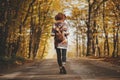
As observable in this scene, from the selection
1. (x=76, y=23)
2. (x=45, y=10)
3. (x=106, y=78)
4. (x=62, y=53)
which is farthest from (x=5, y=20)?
(x=76, y=23)

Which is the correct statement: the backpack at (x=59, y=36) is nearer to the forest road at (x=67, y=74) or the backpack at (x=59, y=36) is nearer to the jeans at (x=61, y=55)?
the jeans at (x=61, y=55)

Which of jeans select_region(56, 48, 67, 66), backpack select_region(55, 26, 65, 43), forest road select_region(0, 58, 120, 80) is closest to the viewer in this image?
forest road select_region(0, 58, 120, 80)

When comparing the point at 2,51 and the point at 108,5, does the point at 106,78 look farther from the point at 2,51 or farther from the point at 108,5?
the point at 108,5

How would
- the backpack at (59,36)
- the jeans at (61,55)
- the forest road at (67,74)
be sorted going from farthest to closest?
the jeans at (61,55), the backpack at (59,36), the forest road at (67,74)

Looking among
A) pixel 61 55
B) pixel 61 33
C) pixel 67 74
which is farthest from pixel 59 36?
pixel 67 74

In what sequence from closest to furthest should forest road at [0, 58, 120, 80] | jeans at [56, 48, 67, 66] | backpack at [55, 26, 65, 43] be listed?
forest road at [0, 58, 120, 80]
backpack at [55, 26, 65, 43]
jeans at [56, 48, 67, 66]

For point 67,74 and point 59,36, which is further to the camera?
point 59,36

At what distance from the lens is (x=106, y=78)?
35.5 ft

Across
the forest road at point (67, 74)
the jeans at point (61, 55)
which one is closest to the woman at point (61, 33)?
the jeans at point (61, 55)

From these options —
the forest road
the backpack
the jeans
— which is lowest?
the forest road

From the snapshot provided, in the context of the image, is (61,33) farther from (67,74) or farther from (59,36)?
(67,74)

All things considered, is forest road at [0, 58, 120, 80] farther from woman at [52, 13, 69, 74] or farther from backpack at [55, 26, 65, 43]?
backpack at [55, 26, 65, 43]

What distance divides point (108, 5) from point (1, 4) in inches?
937

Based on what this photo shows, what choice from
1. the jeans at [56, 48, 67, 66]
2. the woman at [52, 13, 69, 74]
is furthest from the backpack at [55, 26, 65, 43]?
the jeans at [56, 48, 67, 66]
